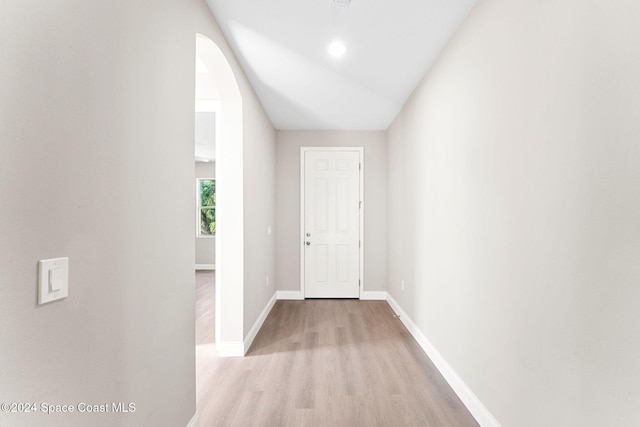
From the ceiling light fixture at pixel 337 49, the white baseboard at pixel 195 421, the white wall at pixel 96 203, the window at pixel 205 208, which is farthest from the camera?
the window at pixel 205 208

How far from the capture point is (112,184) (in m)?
1.16

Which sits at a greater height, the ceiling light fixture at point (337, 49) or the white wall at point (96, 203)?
the ceiling light fixture at point (337, 49)

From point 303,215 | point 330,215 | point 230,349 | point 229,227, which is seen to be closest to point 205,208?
point 303,215

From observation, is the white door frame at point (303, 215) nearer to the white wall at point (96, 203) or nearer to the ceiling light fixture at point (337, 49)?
the ceiling light fixture at point (337, 49)

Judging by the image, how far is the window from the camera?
8531 millimetres

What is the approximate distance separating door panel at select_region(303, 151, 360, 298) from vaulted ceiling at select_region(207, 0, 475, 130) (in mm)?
1236

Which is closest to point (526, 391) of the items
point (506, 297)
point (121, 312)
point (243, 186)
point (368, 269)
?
point (506, 297)

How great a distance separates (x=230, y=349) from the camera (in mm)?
3045

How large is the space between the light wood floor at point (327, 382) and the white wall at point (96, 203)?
63 centimetres

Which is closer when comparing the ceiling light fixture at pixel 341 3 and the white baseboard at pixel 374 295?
the ceiling light fixture at pixel 341 3

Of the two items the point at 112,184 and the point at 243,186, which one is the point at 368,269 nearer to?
the point at 243,186

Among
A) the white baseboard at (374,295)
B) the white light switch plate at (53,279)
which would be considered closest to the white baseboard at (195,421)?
the white light switch plate at (53,279)

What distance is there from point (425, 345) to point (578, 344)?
2.03m

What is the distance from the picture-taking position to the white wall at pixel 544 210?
110 centimetres
